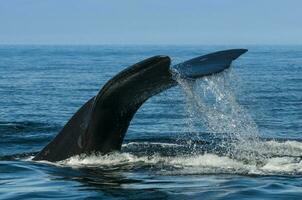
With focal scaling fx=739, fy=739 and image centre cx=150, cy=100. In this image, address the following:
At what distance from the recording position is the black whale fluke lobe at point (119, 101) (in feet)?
24.3

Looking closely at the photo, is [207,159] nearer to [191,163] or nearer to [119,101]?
[191,163]

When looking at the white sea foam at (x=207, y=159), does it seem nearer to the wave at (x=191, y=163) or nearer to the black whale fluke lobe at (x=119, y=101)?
the wave at (x=191, y=163)

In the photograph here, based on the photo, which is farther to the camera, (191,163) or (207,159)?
(207,159)

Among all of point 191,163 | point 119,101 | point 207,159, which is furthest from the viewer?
point 207,159

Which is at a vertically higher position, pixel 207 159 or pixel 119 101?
pixel 119 101

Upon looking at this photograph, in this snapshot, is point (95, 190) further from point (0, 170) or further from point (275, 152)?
point (275, 152)

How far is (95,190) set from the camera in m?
7.11

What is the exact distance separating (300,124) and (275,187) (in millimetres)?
9538

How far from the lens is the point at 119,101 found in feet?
25.8

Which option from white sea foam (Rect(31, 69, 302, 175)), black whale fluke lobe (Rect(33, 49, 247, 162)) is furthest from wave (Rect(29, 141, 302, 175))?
black whale fluke lobe (Rect(33, 49, 247, 162))

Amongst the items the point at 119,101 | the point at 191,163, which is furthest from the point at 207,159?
the point at 119,101

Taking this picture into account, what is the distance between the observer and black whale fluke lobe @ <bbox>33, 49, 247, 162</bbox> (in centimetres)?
741

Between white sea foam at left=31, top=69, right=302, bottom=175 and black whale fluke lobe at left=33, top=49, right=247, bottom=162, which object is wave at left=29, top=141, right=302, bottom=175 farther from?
black whale fluke lobe at left=33, top=49, right=247, bottom=162

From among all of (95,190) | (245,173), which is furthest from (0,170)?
(245,173)
